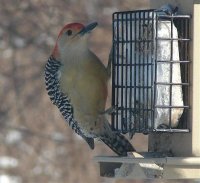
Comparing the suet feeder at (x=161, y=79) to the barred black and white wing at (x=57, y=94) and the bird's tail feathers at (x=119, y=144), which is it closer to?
the bird's tail feathers at (x=119, y=144)

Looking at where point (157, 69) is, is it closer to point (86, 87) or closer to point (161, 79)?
point (161, 79)

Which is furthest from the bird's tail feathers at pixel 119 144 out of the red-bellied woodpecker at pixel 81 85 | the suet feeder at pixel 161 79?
the suet feeder at pixel 161 79

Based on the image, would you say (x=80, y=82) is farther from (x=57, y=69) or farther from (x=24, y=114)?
(x=24, y=114)

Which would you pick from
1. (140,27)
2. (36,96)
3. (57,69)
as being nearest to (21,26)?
(36,96)

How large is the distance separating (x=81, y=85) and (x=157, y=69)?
829 mm

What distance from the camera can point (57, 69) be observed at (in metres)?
7.33

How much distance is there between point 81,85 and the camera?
7.22 metres

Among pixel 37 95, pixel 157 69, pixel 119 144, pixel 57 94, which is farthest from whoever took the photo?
pixel 37 95

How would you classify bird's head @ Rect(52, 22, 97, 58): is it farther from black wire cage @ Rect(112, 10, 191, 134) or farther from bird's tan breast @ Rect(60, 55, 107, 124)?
black wire cage @ Rect(112, 10, 191, 134)

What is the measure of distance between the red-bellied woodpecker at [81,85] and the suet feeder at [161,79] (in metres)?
0.45

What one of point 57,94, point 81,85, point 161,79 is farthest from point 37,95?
point 161,79

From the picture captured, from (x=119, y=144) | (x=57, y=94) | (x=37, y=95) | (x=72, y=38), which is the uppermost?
(x=37, y=95)

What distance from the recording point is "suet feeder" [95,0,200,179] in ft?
21.1

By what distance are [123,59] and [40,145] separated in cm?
527
